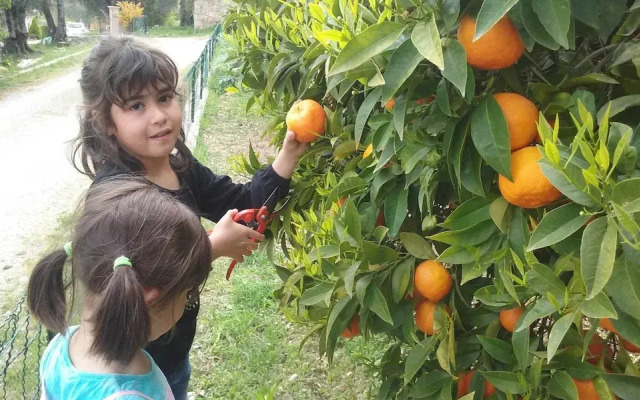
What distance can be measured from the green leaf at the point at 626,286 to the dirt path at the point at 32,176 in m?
1.78

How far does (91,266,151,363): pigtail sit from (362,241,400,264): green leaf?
48cm

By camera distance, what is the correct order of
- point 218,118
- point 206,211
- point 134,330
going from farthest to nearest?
point 218,118, point 206,211, point 134,330

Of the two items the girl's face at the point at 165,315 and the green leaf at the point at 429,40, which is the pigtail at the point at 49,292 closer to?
the girl's face at the point at 165,315

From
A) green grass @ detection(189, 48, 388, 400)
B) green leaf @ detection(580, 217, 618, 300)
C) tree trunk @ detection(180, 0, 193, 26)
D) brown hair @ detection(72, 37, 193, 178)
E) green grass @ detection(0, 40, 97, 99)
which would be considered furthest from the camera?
tree trunk @ detection(180, 0, 193, 26)

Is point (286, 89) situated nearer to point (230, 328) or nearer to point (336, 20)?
point (336, 20)

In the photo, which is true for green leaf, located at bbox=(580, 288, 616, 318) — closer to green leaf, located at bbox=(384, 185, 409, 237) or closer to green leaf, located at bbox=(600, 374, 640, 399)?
green leaf, located at bbox=(600, 374, 640, 399)

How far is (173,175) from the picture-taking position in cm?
210

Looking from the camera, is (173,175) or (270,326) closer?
(173,175)

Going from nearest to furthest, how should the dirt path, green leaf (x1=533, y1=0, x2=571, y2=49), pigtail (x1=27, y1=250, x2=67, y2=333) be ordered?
green leaf (x1=533, y1=0, x2=571, y2=49) → pigtail (x1=27, y1=250, x2=67, y2=333) → the dirt path

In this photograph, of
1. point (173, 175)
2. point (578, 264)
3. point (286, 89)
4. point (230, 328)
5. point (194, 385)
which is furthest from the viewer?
point (230, 328)

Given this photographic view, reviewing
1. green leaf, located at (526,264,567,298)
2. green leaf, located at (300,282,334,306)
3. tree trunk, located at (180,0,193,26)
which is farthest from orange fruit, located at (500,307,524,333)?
tree trunk, located at (180,0,193,26)

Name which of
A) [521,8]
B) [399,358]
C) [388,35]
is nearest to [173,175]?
[399,358]

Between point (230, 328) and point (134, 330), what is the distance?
84.9 inches

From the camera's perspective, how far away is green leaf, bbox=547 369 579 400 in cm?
96
